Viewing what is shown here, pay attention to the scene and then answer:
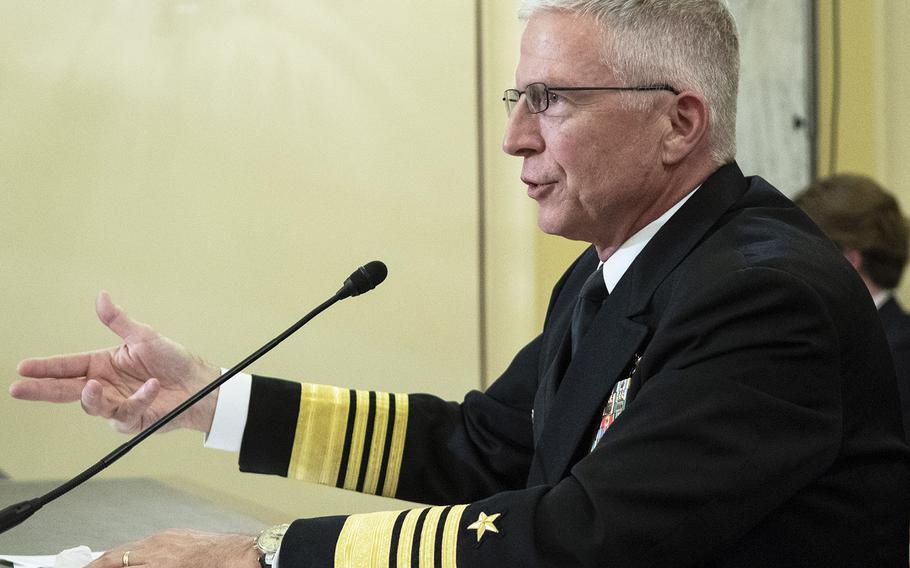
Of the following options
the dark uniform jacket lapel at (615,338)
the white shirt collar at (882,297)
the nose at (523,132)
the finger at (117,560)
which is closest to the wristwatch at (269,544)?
the finger at (117,560)

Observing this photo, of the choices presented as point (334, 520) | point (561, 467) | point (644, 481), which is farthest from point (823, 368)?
point (334, 520)

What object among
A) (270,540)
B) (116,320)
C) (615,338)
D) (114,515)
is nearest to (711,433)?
(615,338)

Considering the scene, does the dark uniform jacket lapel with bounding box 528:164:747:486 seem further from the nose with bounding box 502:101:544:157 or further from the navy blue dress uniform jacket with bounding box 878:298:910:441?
the navy blue dress uniform jacket with bounding box 878:298:910:441

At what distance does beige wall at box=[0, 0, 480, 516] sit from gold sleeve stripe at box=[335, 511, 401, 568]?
1894 mm

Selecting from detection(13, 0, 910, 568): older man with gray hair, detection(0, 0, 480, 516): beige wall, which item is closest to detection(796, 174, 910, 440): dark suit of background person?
detection(0, 0, 480, 516): beige wall

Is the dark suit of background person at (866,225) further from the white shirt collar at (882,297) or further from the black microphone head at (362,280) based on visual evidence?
the black microphone head at (362,280)

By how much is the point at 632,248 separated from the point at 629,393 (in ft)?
0.95

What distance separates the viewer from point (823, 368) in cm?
141

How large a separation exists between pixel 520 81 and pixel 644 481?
0.69m

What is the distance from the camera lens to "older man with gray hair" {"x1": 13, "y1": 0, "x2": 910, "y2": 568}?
1.35 metres

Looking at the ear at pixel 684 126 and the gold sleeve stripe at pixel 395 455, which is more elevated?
the ear at pixel 684 126

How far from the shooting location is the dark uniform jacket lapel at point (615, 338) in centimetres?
162

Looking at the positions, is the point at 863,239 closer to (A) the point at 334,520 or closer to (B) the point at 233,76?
(B) the point at 233,76

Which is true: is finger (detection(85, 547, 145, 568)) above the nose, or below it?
below
